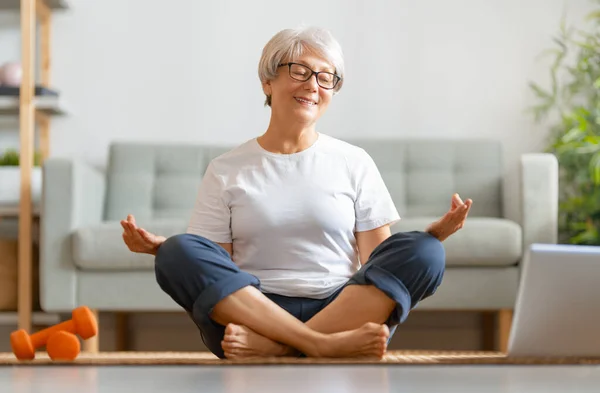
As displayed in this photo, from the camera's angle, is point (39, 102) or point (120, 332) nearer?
point (39, 102)

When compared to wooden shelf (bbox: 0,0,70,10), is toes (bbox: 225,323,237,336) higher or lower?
lower

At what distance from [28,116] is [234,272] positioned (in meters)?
1.82

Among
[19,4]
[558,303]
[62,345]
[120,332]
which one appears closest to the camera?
[558,303]

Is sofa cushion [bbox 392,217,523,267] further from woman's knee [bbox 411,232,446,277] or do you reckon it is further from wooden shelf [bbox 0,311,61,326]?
wooden shelf [bbox 0,311,61,326]

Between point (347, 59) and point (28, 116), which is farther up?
point (347, 59)

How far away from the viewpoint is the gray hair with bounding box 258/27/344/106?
66.6 inches

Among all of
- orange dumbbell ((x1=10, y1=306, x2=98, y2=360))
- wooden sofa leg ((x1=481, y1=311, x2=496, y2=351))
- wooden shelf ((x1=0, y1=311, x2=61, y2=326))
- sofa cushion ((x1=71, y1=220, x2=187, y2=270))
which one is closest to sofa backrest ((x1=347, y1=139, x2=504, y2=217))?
wooden sofa leg ((x1=481, y1=311, x2=496, y2=351))

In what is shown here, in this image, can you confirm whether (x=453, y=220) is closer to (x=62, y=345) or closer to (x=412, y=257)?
(x=412, y=257)

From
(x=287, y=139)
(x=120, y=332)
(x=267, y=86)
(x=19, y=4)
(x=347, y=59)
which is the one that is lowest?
(x=120, y=332)

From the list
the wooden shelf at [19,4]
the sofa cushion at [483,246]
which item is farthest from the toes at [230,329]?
the wooden shelf at [19,4]

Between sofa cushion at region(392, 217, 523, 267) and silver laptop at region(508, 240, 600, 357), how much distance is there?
4.29 ft

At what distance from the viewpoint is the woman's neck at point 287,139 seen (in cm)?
174

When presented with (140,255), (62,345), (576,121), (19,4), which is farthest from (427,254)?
(19,4)

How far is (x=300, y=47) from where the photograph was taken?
5.57ft
